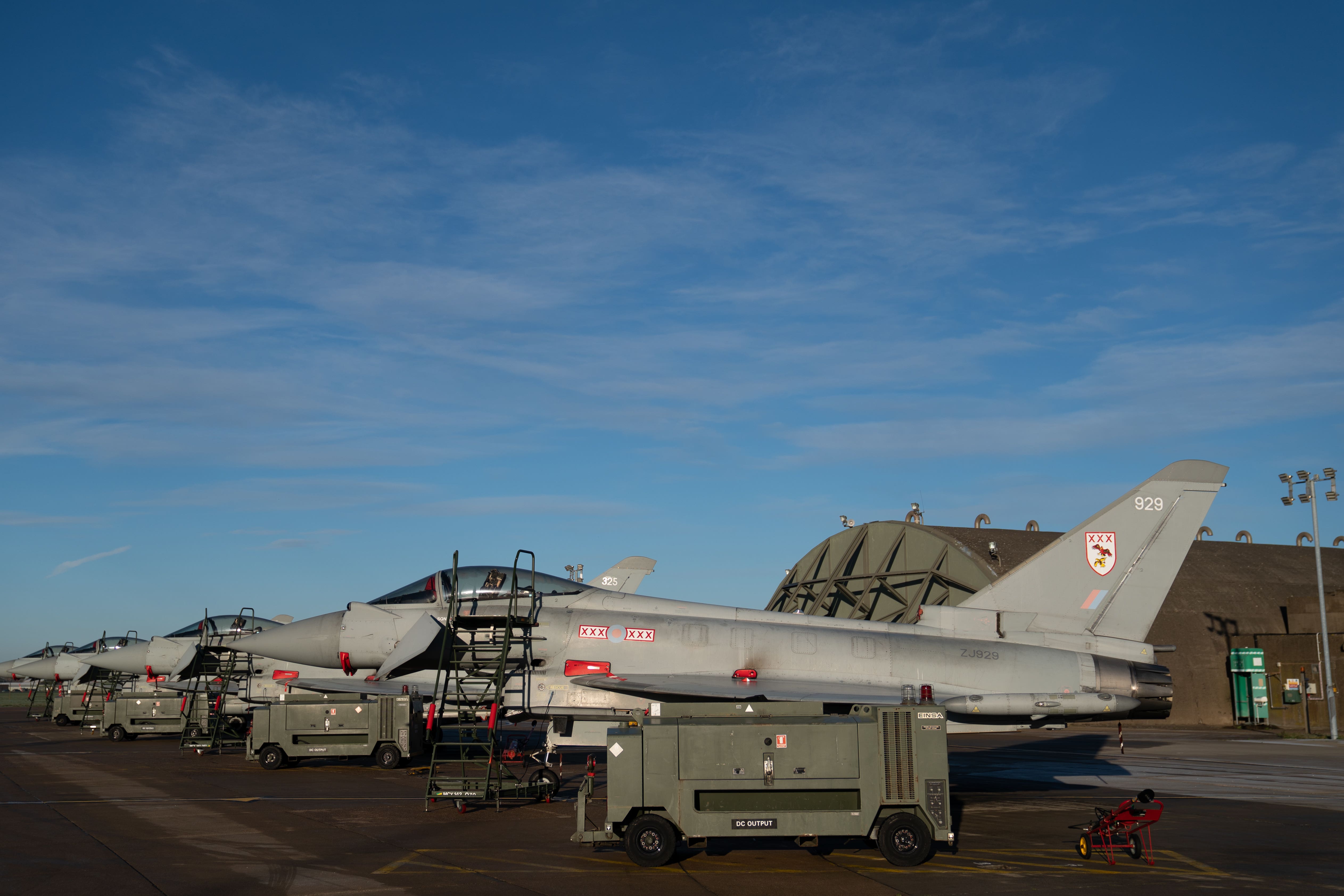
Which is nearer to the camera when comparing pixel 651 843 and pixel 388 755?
pixel 651 843

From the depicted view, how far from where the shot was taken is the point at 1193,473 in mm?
17312

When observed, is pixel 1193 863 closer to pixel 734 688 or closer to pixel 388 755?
pixel 734 688

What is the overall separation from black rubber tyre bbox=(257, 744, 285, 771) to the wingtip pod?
19.3 meters

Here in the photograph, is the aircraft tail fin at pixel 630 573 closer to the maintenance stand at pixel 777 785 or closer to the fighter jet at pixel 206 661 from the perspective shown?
the fighter jet at pixel 206 661

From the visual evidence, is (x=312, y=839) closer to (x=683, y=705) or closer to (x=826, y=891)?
(x=683, y=705)

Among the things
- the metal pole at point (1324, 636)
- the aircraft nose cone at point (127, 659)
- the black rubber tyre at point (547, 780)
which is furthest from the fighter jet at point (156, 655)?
the metal pole at point (1324, 636)

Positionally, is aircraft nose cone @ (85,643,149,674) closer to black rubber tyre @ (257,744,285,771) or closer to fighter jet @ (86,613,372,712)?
fighter jet @ (86,613,372,712)

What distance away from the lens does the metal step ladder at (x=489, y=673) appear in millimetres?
14938

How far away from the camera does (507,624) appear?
610 inches

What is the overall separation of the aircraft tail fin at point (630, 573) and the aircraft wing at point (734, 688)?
15.0 meters

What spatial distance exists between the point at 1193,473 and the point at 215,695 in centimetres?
2849

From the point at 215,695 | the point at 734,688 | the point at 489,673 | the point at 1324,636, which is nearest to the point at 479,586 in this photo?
the point at 489,673

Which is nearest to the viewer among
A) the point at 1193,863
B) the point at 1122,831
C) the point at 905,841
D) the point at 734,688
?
the point at 905,841

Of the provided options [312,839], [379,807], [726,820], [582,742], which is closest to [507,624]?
[582,742]
